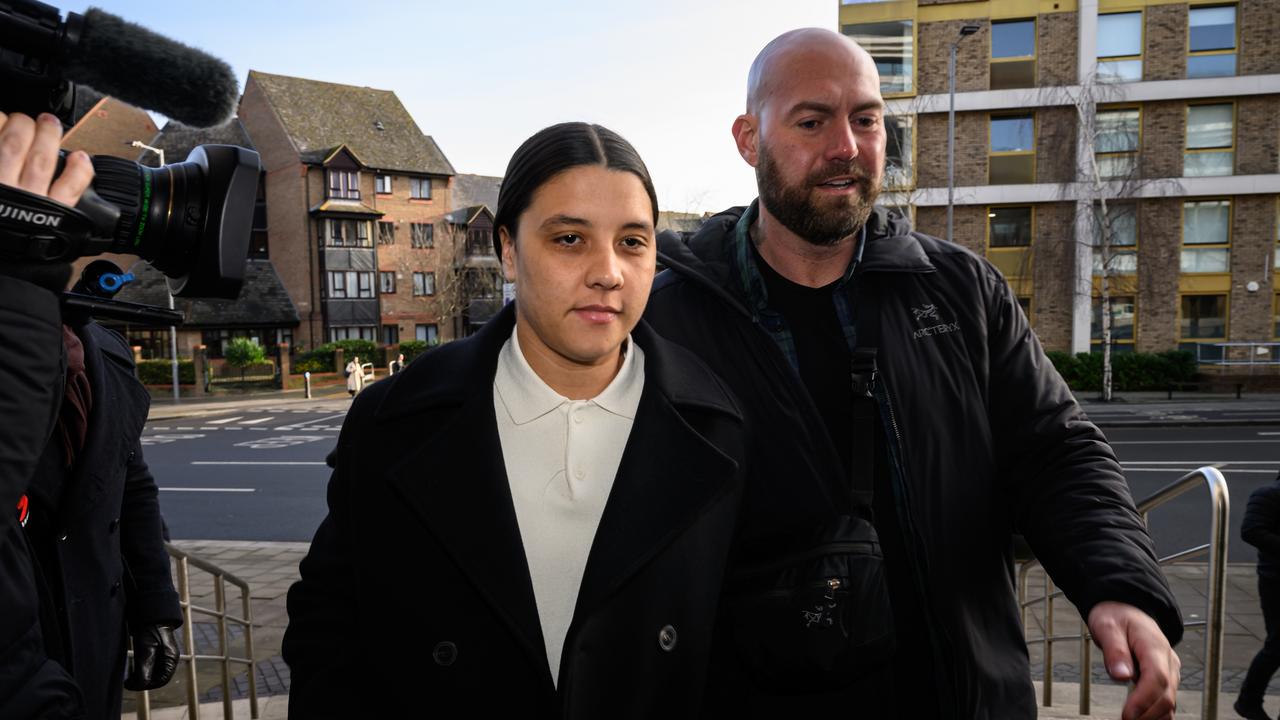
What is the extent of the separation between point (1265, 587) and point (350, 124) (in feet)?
152

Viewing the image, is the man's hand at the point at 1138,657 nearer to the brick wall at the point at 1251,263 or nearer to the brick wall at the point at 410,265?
the brick wall at the point at 1251,263

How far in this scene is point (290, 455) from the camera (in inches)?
630

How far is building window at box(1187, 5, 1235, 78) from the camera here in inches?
988

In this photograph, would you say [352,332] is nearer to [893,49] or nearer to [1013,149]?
[893,49]

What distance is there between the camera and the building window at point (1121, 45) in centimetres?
2533

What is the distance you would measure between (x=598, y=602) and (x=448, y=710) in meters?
0.41

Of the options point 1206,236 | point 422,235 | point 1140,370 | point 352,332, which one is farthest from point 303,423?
point 1206,236

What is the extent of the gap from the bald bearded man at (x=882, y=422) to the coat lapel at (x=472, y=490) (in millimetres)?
517

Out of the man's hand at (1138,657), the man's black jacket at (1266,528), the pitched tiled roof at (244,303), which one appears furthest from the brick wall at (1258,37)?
the pitched tiled roof at (244,303)

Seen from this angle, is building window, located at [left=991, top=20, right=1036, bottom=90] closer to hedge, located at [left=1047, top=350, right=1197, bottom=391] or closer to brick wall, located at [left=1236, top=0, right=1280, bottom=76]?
brick wall, located at [left=1236, top=0, right=1280, bottom=76]

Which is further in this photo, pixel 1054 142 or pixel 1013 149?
pixel 1013 149

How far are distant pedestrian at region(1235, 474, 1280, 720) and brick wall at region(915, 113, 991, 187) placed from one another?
2328 cm

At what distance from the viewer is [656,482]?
5.71ft

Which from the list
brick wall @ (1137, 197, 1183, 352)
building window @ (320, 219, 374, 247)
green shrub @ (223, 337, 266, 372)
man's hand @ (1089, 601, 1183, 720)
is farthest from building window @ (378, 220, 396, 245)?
man's hand @ (1089, 601, 1183, 720)
